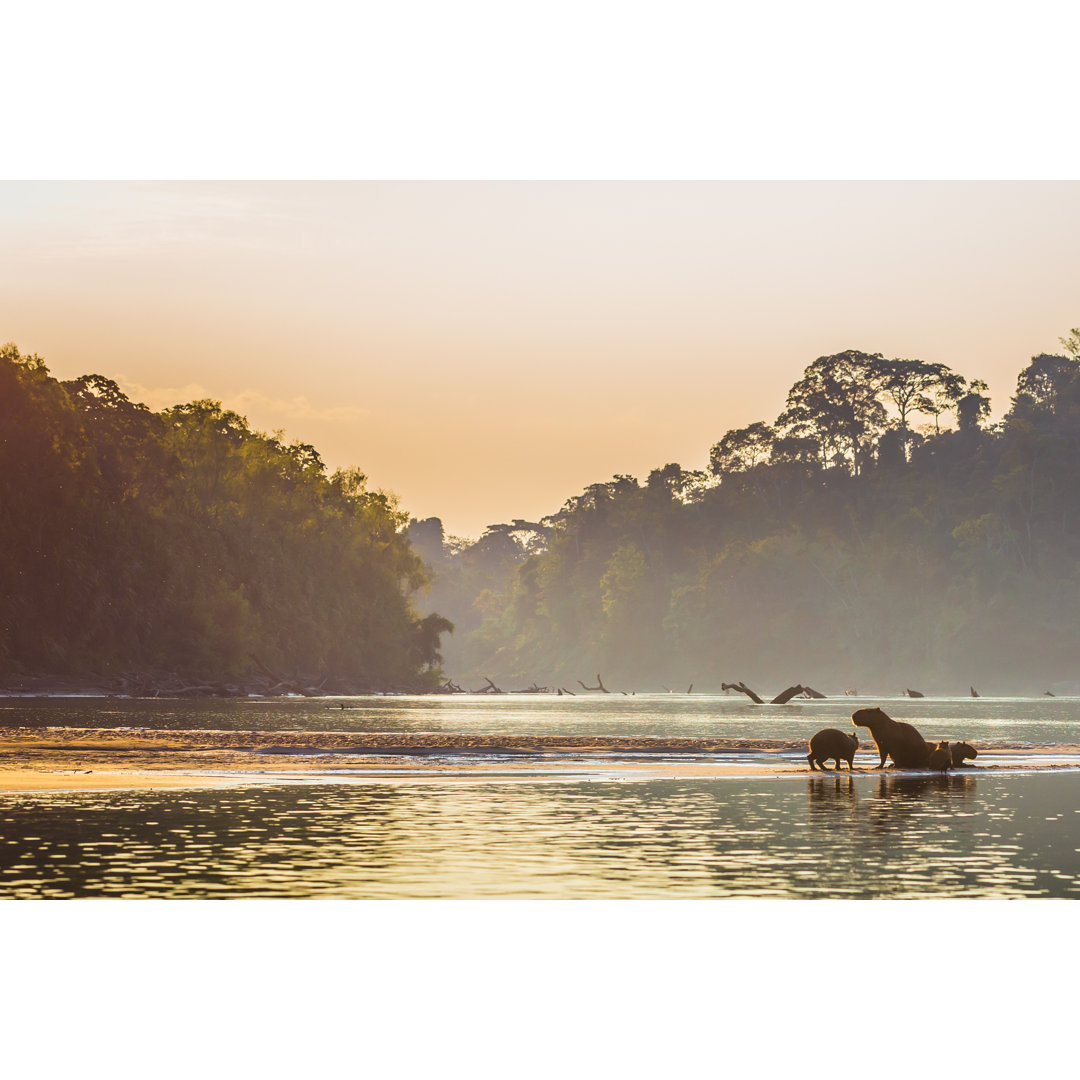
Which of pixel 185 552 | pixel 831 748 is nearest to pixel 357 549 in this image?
pixel 185 552

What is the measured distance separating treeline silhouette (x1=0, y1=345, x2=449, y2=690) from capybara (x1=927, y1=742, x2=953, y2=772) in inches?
2724

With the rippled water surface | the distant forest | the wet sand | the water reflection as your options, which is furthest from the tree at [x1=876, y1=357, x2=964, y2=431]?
the water reflection

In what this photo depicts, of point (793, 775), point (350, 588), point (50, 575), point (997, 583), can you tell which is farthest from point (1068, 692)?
point (793, 775)

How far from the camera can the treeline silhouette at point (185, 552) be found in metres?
99.7

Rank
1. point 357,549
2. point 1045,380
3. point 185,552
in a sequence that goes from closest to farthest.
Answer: point 185,552 → point 357,549 → point 1045,380

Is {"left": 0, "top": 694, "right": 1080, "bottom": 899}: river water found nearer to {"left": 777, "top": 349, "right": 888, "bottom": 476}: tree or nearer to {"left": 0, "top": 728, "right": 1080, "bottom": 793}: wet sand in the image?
{"left": 0, "top": 728, "right": 1080, "bottom": 793}: wet sand

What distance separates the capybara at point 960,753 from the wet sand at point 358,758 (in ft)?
1.38

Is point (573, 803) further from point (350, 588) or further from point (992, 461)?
point (992, 461)

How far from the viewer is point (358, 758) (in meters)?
41.2

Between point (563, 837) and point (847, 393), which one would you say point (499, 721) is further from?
point (847, 393)

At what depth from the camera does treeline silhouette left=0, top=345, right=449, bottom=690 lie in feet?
327

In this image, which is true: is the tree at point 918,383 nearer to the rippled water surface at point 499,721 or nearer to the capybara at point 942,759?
the rippled water surface at point 499,721

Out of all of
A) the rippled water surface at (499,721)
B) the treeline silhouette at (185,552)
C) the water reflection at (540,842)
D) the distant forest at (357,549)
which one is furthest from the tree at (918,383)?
the water reflection at (540,842)

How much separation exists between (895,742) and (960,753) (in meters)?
1.78
